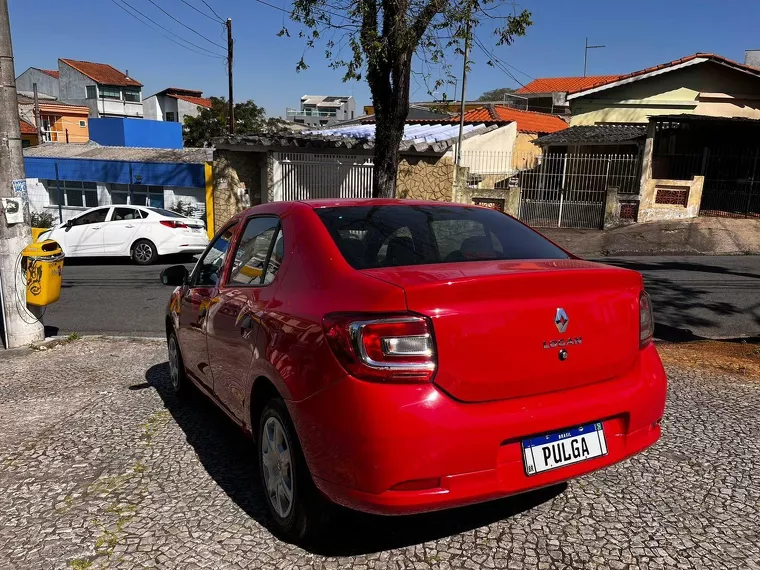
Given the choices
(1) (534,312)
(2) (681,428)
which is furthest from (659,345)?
(1) (534,312)

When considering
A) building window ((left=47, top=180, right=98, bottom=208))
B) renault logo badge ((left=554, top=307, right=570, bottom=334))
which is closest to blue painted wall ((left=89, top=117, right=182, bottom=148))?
building window ((left=47, top=180, right=98, bottom=208))

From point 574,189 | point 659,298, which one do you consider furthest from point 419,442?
point 574,189

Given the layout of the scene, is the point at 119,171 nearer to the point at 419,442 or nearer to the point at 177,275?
the point at 177,275

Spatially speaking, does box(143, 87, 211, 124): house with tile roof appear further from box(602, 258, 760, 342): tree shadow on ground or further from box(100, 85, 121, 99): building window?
box(602, 258, 760, 342): tree shadow on ground

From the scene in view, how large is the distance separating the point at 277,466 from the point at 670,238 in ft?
51.2

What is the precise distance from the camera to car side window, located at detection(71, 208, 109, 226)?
14.4 m

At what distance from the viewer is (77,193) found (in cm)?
2353

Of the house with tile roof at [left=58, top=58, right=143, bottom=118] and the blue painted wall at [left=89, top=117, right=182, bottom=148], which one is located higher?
the house with tile roof at [left=58, top=58, right=143, bottom=118]

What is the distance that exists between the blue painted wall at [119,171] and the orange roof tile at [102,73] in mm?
36541

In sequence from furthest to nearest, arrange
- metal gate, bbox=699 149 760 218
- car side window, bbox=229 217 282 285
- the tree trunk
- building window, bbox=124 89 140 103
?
building window, bbox=124 89 140 103
metal gate, bbox=699 149 760 218
the tree trunk
car side window, bbox=229 217 282 285

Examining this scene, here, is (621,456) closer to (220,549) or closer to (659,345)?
(220,549)

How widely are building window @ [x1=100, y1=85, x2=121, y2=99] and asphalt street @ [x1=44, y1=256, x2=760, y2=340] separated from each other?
158 feet

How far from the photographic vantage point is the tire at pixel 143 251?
47.0 feet

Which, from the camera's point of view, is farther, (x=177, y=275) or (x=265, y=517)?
(x=177, y=275)
